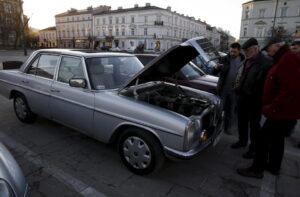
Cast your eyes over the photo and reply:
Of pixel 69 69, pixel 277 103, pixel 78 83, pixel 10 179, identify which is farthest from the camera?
pixel 69 69

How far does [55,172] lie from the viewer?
114 inches

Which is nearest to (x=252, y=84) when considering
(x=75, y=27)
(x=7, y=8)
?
(x=7, y=8)

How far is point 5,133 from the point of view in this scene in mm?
4059

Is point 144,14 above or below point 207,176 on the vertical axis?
above

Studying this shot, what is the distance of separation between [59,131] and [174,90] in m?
2.60

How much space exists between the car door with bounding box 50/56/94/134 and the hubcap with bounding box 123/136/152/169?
731 millimetres

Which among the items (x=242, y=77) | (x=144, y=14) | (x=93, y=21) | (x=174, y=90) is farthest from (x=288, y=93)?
(x=93, y=21)

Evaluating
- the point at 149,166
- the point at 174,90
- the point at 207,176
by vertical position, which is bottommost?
the point at 207,176

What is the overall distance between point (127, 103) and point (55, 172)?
1.48 meters

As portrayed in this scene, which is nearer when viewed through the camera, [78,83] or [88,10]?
[78,83]

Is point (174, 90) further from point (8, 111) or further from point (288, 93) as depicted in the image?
point (8, 111)

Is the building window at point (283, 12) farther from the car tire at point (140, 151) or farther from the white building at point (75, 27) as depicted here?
the car tire at point (140, 151)

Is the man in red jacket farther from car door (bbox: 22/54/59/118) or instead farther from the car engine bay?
car door (bbox: 22/54/59/118)

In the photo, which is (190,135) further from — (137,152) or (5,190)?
(5,190)
